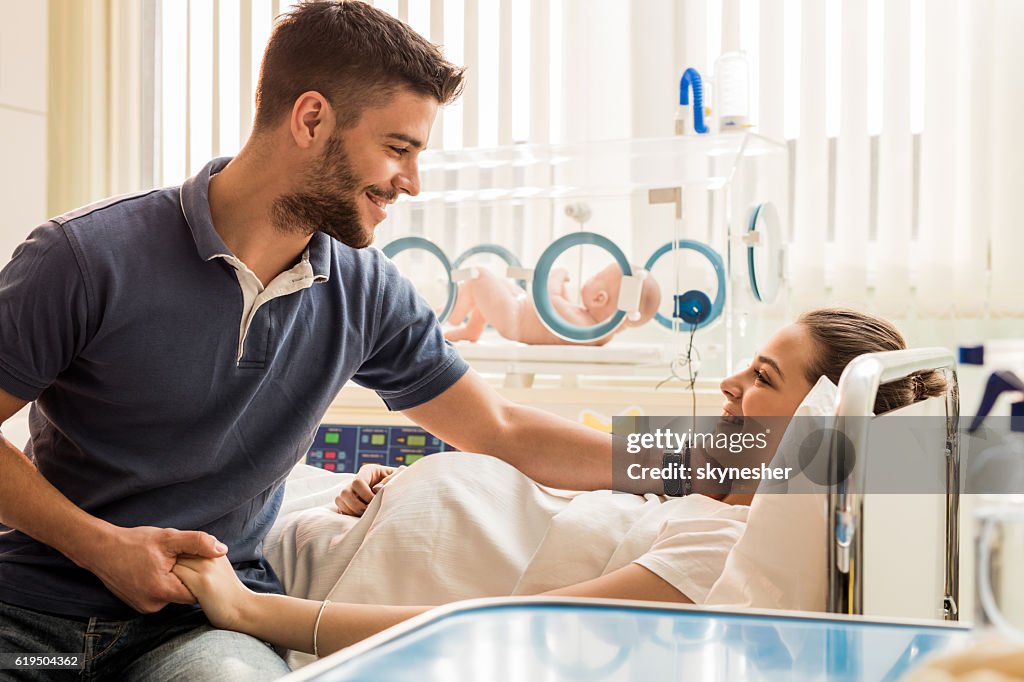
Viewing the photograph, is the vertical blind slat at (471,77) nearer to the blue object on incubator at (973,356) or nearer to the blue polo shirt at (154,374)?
the blue polo shirt at (154,374)

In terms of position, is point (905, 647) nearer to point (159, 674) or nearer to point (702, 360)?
point (159, 674)

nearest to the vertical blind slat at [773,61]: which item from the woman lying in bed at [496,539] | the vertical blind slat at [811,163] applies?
the vertical blind slat at [811,163]

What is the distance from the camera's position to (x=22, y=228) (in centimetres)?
268

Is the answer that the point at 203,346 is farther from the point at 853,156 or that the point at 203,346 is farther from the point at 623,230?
the point at 853,156

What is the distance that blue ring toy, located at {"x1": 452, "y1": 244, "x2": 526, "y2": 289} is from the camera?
2295mm

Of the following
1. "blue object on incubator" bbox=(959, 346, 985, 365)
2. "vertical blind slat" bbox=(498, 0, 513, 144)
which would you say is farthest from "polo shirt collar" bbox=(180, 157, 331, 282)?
"vertical blind slat" bbox=(498, 0, 513, 144)

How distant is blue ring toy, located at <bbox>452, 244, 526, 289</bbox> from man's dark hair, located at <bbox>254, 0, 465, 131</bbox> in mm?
820

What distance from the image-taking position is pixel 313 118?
1433 mm

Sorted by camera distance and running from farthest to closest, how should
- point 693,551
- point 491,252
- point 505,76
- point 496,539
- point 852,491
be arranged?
1. point 505,76
2. point 491,252
3. point 496,539
4. point 693,551
5. point 852,491

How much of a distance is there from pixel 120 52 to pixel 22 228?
0.64 metres

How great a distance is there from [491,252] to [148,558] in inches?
50.9

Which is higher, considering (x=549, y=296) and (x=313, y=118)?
(x=313, y=118)

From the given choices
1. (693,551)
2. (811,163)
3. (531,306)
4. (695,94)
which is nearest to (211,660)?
(693,551)

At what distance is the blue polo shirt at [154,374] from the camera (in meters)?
1.26
